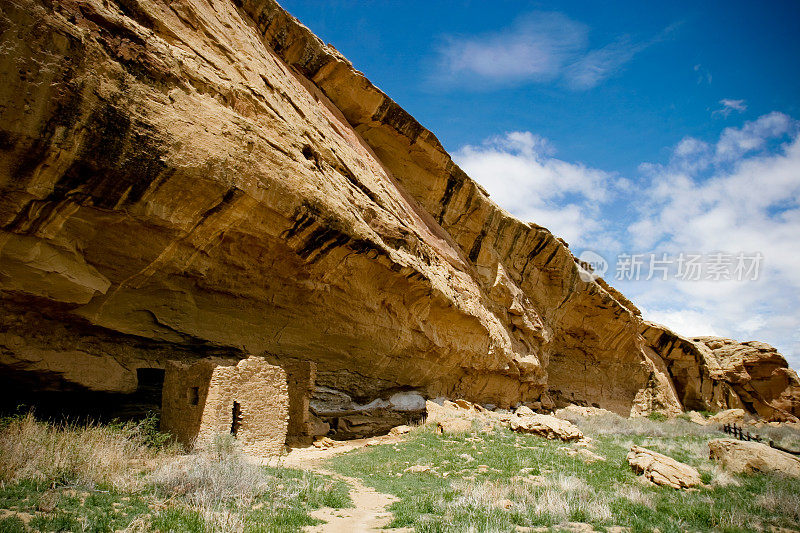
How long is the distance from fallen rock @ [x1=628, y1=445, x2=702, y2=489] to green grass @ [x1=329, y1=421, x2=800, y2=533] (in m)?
0.23

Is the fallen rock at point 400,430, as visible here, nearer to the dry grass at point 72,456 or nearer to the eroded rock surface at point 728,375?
the dry grass at point 72,456

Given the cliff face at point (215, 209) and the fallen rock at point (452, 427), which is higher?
the cliff face at point (215, 209)

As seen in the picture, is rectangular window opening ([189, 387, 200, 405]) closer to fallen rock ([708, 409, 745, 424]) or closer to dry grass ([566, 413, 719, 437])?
dry grass ([566, 413, 719, 437])

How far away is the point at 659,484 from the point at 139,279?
447 inches

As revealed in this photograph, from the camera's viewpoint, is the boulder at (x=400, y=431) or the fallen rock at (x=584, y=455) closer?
the fallen rock at (x=584, y=455)

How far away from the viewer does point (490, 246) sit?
21359mm

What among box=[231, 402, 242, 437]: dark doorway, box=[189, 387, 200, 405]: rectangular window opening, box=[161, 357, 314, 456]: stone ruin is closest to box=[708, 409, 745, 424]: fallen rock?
box=[161, 357, 314, 456]: stone ruin

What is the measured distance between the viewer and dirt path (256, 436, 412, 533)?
589 cm

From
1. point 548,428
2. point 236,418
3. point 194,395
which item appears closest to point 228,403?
point 236,418

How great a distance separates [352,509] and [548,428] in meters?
8.68

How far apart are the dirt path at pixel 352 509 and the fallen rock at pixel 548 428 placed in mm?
6251

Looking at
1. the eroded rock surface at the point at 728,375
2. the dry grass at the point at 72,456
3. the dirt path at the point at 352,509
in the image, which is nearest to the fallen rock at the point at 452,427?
the dirt path at the point at 352,509

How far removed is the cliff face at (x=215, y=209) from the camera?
23.9 feet

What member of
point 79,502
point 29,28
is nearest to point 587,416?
point 79,502
